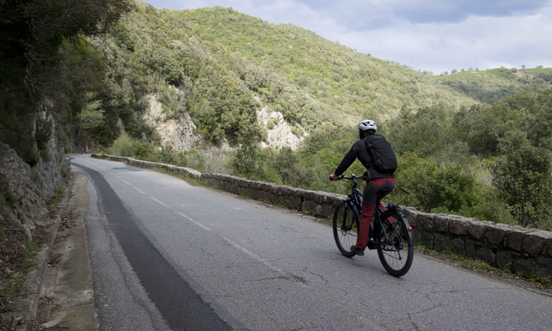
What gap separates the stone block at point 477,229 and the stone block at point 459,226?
0.06 meters

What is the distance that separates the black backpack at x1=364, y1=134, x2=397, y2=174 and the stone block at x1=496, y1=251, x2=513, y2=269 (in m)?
2.03

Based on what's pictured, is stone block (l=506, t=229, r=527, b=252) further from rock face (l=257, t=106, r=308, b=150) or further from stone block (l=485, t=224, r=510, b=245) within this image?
rock face (l=257, t=106, r=308, b=150)

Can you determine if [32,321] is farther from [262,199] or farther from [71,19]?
[262,199]

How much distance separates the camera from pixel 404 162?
22.3m

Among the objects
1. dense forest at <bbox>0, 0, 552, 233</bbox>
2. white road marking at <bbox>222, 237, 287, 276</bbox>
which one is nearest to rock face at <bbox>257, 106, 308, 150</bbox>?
dense forest at <bbox>0, 0, 552, 233</bbox>

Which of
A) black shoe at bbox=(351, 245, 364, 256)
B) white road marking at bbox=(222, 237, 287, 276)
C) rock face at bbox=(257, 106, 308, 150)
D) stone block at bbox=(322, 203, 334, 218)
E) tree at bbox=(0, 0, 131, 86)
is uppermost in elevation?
rock face at bbox=(257, 106, 308, 150)

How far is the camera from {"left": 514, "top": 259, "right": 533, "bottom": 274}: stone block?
4.68 m

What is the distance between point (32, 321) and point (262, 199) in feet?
28.2

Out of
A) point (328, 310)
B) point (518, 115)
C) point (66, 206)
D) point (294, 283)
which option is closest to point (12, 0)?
point (66, 206)

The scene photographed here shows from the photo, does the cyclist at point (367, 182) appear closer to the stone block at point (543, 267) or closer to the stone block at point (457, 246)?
the stone block at point (457, 246)

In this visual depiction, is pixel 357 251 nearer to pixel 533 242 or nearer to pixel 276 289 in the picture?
pixel 276 289

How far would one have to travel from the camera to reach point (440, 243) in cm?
592

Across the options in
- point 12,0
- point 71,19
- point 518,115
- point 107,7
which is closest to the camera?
point 12,0

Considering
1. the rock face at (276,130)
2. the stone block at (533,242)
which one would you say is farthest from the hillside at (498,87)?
the stone block at (533,242)
